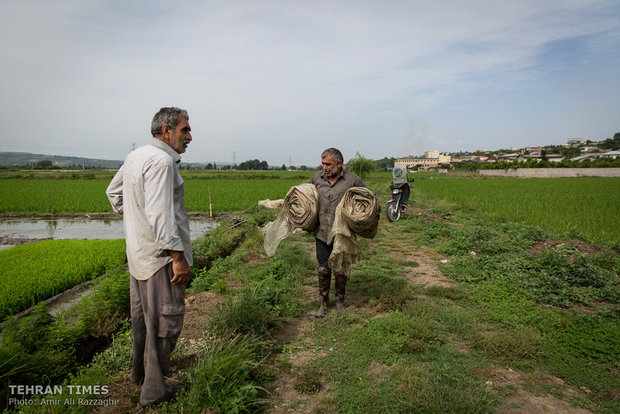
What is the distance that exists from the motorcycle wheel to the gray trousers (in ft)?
29.4

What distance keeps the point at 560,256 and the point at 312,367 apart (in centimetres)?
466

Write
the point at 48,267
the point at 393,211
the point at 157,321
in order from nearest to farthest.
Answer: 1. the point at 157,321
2. the point at 48,267
3. the point at 393,211

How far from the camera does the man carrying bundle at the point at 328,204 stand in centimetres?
381

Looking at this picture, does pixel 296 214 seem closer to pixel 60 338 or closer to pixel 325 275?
pixel 325 275

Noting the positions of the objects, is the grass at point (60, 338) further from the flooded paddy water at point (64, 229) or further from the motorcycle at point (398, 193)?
the motorcycle at point (398, 193)

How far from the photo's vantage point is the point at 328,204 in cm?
388

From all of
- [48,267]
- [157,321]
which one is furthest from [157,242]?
[48,267]

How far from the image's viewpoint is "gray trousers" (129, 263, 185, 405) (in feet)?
7.36

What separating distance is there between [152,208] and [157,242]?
0.22 meters

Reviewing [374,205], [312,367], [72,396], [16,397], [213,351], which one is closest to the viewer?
[72,396]

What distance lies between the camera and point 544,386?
2.67 meters

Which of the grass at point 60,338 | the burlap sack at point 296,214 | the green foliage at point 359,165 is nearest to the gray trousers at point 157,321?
the grass at point 60,338

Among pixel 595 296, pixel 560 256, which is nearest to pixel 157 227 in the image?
pixel 595 296

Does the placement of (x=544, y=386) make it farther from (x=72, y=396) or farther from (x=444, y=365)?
(x=72, y=396)
